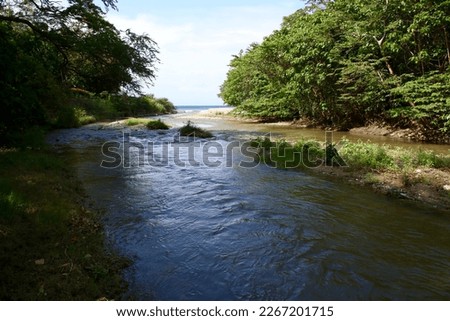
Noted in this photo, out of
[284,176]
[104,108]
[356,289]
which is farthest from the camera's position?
[104,108]

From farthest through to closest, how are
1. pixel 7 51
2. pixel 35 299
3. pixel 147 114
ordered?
pixel 147 114, pixel 7 51, pixel 35 299

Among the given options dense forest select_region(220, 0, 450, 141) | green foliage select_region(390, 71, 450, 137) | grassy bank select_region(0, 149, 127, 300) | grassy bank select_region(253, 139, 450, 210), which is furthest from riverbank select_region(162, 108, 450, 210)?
grassy bank select_region(0, 149, 127, 300)

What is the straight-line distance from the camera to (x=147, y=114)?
5081 centimetres

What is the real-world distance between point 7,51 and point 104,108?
2839 centimetres

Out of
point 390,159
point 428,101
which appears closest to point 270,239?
point 390,159

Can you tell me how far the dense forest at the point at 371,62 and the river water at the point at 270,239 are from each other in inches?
397

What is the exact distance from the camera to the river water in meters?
3.96

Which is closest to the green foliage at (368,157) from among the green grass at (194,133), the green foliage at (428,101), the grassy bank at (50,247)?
the green foliage at (428,101)

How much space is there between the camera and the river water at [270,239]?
13.0 ft

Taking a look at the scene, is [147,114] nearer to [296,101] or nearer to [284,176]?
[296,101]

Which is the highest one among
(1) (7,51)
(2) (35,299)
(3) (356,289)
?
(1) (7,51)

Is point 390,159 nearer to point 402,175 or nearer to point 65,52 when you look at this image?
point 402,175

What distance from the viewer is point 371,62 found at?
17.8 m

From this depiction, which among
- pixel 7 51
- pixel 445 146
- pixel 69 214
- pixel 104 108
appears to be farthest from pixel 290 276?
pixel 104 108
